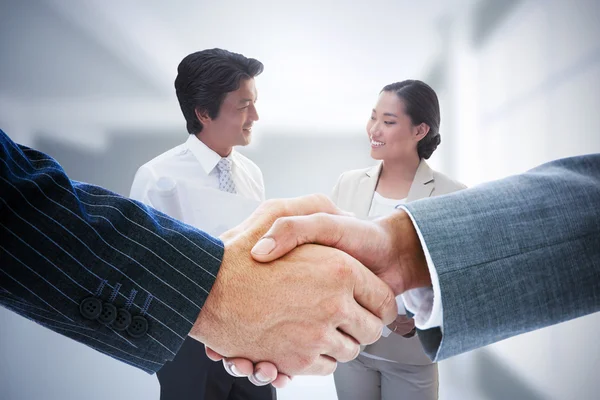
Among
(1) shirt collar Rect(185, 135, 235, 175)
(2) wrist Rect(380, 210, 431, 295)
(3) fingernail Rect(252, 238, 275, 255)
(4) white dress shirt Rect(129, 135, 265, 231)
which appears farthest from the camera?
(1) shirt collar Rect(185, 135, 235, 175)

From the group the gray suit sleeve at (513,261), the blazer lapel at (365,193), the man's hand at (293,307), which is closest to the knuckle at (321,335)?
the man's hand at (293,307)

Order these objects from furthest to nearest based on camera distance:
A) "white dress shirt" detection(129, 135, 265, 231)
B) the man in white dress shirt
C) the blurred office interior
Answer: the blurred office interior, "white dress shirt" detection(129, 135, 265, 231), the man in white dress shirt

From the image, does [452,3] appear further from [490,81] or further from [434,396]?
[434,396]

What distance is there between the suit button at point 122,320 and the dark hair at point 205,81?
1.26 m

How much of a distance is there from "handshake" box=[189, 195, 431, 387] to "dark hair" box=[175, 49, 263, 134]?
0.95m

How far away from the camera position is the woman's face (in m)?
1.95

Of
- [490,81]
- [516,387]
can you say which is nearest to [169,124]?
[490,81]

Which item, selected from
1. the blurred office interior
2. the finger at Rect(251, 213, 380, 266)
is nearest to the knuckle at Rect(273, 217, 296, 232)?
the finger at Rect(251, 213, 380, 266)

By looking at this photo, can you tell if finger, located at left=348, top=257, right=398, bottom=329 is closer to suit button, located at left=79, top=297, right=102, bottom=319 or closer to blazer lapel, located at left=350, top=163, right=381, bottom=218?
suit button, located at left=79, top=297, right=102, bottom=319

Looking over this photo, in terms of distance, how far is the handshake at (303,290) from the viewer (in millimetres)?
798

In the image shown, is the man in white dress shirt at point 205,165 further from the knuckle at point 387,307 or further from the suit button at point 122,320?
the suit button at point 122,320

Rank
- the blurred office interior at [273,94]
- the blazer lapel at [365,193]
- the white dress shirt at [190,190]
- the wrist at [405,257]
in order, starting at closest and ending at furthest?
the wrist at [405,257] → the white dress shirt at [190,190] → the blazer lapel at [365,193] → the blurred office interior at [273,94]

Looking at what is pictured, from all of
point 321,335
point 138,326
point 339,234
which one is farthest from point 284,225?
point 138,326

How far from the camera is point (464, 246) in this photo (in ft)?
2.39
